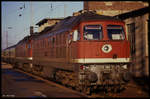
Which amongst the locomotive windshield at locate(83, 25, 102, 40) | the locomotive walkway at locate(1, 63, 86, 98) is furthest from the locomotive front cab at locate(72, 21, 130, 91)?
the locomotive walkway at locate(1, 63, 86, 98)

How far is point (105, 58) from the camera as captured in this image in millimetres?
12375

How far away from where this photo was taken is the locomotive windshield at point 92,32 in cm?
1250

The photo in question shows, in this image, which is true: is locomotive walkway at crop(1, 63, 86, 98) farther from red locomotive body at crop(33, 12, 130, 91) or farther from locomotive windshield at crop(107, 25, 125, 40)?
locomotive windshield at crop(107, 25, 125, 40)

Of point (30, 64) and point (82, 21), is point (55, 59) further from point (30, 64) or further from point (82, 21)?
point (30, 64)

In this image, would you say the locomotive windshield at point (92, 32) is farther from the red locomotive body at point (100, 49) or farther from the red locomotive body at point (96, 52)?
the red locomotive body at point (100, 49)

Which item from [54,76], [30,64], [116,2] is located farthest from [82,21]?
[116,2]

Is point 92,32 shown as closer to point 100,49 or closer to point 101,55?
point 100,49

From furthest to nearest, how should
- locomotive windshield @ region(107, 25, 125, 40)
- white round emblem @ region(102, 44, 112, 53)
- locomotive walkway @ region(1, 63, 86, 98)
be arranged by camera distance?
locomotive windshield @ region(107, 25, 125, 40) < white round emblem @ region(102, 44, 112, 53) < locomotive walkway @ region(1, 63, 86, 98)

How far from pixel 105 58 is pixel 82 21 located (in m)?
2.10

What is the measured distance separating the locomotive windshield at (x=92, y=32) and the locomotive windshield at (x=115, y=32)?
1.67 ft

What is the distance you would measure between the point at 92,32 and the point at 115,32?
1.24 meters

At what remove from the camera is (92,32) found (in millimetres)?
12648

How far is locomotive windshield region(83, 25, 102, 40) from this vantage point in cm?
1250

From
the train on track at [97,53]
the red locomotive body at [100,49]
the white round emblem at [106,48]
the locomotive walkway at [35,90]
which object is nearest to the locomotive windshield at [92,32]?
the train on track at [97,53]
